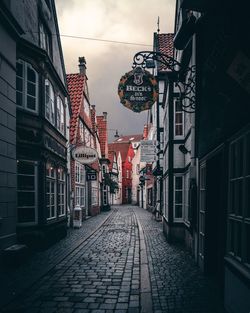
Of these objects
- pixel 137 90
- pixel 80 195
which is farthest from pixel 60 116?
pixel 80 195

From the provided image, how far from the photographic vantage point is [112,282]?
21.9 ft

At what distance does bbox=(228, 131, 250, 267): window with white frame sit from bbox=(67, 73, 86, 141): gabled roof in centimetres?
1420

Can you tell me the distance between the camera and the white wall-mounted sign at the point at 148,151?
1741cm

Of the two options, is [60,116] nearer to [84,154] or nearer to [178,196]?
[84,154]

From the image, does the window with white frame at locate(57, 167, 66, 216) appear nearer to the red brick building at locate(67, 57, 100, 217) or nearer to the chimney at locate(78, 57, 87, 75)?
the red brick building at locate(67, 57, 100, 217)

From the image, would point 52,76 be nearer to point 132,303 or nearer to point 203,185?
point 203,185

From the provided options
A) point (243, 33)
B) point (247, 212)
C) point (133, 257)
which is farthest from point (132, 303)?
point (243, 33)

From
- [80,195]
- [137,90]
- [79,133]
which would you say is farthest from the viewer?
[80,195]

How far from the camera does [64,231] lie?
13375 millimetres

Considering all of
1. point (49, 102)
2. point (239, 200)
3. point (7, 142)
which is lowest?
point (239, 200)

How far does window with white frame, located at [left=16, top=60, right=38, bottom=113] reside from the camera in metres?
9.80

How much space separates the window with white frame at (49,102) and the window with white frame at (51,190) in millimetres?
1805

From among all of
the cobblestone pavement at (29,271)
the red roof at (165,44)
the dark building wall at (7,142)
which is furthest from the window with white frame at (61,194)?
the red roof at (165,44)

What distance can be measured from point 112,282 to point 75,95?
51.6 feet
